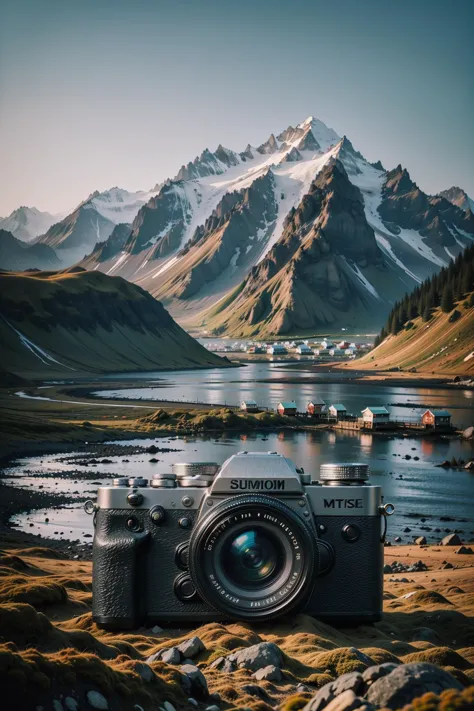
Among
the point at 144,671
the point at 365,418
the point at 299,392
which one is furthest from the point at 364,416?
the point at 144,671

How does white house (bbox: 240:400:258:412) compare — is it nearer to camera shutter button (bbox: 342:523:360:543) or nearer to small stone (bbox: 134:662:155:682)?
camera shutter button (bbox: 342:523:360:543)

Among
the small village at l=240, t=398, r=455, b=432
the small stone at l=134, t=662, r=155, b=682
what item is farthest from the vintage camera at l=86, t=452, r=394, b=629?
the small village at l=240, t=398, r=455, b=432

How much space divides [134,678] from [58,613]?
175 inches

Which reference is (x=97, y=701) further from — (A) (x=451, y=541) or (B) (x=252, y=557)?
(A) (x=451, y=541)

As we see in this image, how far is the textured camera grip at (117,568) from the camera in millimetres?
9289

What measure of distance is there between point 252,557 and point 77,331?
564ft

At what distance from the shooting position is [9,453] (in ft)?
198

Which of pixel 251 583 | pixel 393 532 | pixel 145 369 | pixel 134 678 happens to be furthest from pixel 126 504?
pixel 145 369

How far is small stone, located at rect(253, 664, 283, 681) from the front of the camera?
26.7 ft

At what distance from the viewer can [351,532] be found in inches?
→ 371

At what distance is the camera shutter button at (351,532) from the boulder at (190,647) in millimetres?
1902

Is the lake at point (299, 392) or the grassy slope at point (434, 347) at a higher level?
the grassy slope at point (434, 347)

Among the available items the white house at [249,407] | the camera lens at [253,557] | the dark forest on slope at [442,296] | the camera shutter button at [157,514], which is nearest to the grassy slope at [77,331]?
the dark forest on slope at [442,296]

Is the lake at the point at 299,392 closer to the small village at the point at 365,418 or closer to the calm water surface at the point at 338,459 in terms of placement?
the small village at the point at 365,418
